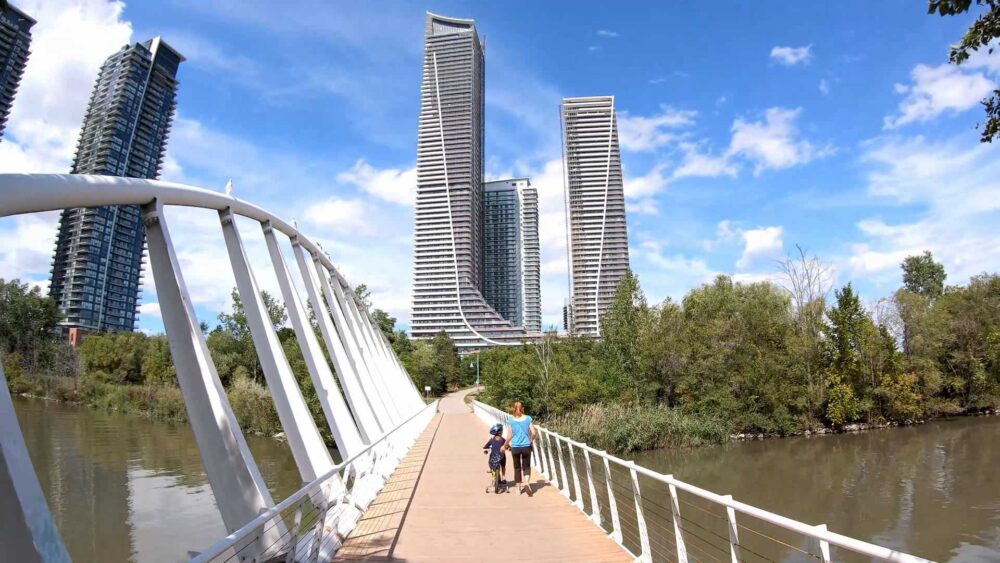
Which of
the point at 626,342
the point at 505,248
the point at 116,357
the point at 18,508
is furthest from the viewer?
the point at 505,248

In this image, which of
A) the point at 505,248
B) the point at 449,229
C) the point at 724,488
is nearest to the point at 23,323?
the point at 724,488

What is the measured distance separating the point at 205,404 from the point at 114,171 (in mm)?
74929

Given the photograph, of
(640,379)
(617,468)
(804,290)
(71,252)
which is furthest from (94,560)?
(71,252)

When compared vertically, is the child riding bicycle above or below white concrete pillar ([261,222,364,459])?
below

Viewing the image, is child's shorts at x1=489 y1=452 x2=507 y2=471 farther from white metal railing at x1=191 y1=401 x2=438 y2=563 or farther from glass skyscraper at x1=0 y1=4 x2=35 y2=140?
glass skyscraper at x1=0 y1=4 x2=35 y2=140

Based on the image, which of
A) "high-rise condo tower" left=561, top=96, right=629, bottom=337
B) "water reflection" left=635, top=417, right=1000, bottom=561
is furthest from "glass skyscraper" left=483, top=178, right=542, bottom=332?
"water reflection" left=635, top=417, right=1000, bottom=561

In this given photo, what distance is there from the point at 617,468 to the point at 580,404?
7698 mm

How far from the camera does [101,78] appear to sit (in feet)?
226

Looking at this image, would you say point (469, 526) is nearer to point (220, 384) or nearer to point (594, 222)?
point (220, 384)

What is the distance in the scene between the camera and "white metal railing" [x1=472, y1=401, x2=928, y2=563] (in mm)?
2918

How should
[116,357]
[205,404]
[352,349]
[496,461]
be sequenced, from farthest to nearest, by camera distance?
1. [116,357]
2. [352,349]
3. [496,461]
4. [205,404]

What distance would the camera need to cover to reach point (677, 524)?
14.4 ft

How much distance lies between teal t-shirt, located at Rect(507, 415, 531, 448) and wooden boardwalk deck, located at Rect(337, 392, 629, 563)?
2.31 ft

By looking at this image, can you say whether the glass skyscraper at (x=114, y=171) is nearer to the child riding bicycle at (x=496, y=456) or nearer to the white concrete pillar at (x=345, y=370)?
the white concrete pillar at (x=345, y=370)
